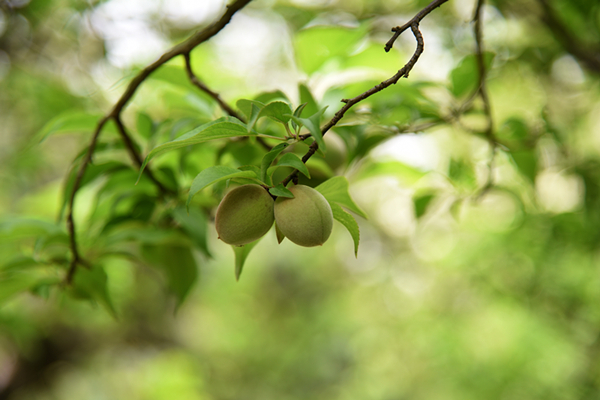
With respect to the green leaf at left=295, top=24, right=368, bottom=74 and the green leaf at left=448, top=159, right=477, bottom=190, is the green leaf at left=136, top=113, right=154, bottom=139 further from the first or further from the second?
the green leaf at left=448, top=159, right=477, bottom=190

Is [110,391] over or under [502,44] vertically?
under

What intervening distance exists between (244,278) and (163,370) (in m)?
Answer: 0.98

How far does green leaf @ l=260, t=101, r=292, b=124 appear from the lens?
0.19 m

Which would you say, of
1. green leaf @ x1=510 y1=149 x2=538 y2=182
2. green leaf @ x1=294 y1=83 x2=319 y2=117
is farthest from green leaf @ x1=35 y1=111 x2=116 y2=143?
green leaf @ x1=510 y1=149 x2=538 y2=182

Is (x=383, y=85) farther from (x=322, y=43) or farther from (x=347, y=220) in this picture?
(x=322, y=43)

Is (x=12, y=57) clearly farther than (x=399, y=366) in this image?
No

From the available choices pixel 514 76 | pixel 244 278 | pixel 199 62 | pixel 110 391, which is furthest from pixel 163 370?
pixel 514 76

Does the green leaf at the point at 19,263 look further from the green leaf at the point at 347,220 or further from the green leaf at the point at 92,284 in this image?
the green leaf at the point at 347,220

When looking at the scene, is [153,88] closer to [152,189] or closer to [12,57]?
[12,57]

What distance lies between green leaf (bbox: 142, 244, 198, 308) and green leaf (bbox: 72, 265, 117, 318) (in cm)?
5

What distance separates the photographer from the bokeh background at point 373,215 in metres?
0.42

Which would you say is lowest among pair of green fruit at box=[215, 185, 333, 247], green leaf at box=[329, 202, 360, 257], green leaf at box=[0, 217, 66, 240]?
green leaf at box=[0, 217, 66, 240]

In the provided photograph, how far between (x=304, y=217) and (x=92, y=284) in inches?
10.3

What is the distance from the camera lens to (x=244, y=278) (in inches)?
97.8
